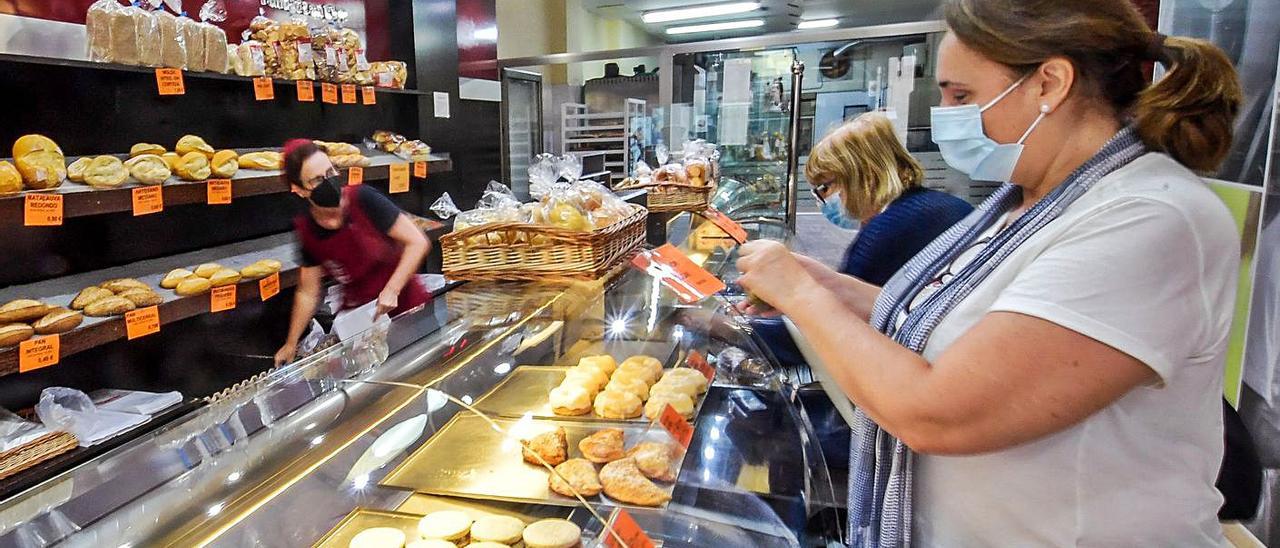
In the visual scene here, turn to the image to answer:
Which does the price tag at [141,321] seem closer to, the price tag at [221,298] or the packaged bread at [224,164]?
the price tag at [221,298]

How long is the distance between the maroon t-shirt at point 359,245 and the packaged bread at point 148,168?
47 centimetres

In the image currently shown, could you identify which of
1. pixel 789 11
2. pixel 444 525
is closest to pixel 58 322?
pixel 444 525

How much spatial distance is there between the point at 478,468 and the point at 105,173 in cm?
194

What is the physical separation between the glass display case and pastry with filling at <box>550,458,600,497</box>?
0.5 inches

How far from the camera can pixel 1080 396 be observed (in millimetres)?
823

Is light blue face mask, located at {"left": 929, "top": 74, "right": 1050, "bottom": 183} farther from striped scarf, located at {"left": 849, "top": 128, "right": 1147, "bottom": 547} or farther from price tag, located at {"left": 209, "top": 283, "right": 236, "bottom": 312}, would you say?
price tag, located at {"left": 209, "top": 283, "right": 236, "bottom": 312}

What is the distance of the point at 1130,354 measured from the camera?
2.64 ft

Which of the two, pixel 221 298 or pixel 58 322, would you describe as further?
pixel 221 298

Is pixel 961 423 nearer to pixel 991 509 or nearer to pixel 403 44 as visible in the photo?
pixel 991 509

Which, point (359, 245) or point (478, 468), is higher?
point (359, 245)

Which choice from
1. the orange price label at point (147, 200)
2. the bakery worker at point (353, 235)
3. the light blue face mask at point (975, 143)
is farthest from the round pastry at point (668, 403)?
the orange price label at point (147, 200)

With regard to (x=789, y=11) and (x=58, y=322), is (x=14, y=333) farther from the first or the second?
(x=789, y=11)

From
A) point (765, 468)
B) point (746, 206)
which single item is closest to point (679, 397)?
point (765, 468)

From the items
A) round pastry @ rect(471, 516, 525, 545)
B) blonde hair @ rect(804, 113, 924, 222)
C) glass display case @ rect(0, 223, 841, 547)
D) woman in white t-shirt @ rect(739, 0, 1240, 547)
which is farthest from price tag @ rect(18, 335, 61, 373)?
blonde hair @ rect(804, 113, 924, 222)
